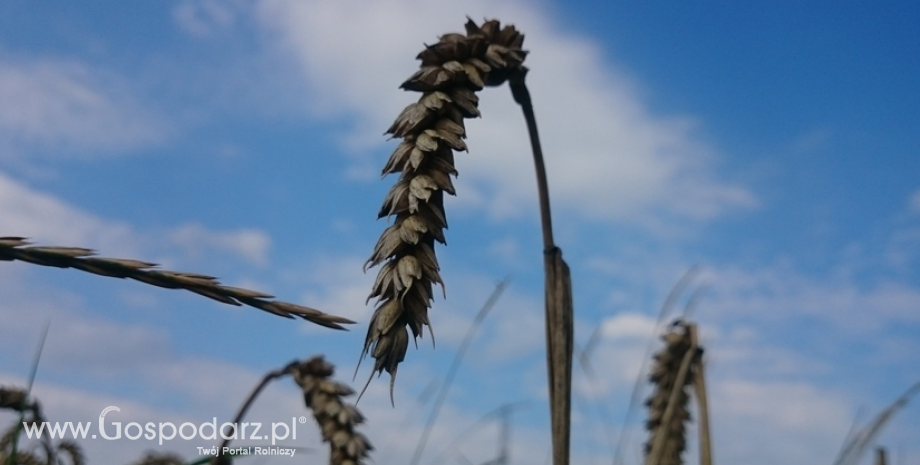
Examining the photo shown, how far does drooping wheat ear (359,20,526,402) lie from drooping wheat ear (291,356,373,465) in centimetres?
129

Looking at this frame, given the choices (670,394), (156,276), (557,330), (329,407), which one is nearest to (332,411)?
(329,407)

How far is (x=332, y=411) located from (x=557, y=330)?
4.34 ft

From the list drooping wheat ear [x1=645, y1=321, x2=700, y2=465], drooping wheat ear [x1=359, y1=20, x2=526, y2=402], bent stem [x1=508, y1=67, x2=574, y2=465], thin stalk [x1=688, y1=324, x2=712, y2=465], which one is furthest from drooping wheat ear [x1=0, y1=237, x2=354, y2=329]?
drooping wheat ear [x1=645, y1=321, x2=700, y2=465]

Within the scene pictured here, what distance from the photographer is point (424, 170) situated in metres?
1.34

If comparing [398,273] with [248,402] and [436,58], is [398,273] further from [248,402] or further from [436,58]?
[248,402]

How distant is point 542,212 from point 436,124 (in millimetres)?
360

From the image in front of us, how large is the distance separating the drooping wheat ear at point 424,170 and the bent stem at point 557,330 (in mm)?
172

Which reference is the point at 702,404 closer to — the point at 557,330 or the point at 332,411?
the point at 557,330

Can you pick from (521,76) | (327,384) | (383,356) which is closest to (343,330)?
(383,356)

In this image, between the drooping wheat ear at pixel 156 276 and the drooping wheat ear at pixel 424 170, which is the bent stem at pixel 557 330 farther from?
the drooping wheat ear at pixel 156 276

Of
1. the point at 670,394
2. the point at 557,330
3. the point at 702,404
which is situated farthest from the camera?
the point at 670,394

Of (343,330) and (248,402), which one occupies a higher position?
(248,402)

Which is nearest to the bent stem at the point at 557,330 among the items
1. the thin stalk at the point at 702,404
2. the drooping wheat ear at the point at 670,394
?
the thin stalk at the point at 702,404

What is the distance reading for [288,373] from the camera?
2.88 metres
